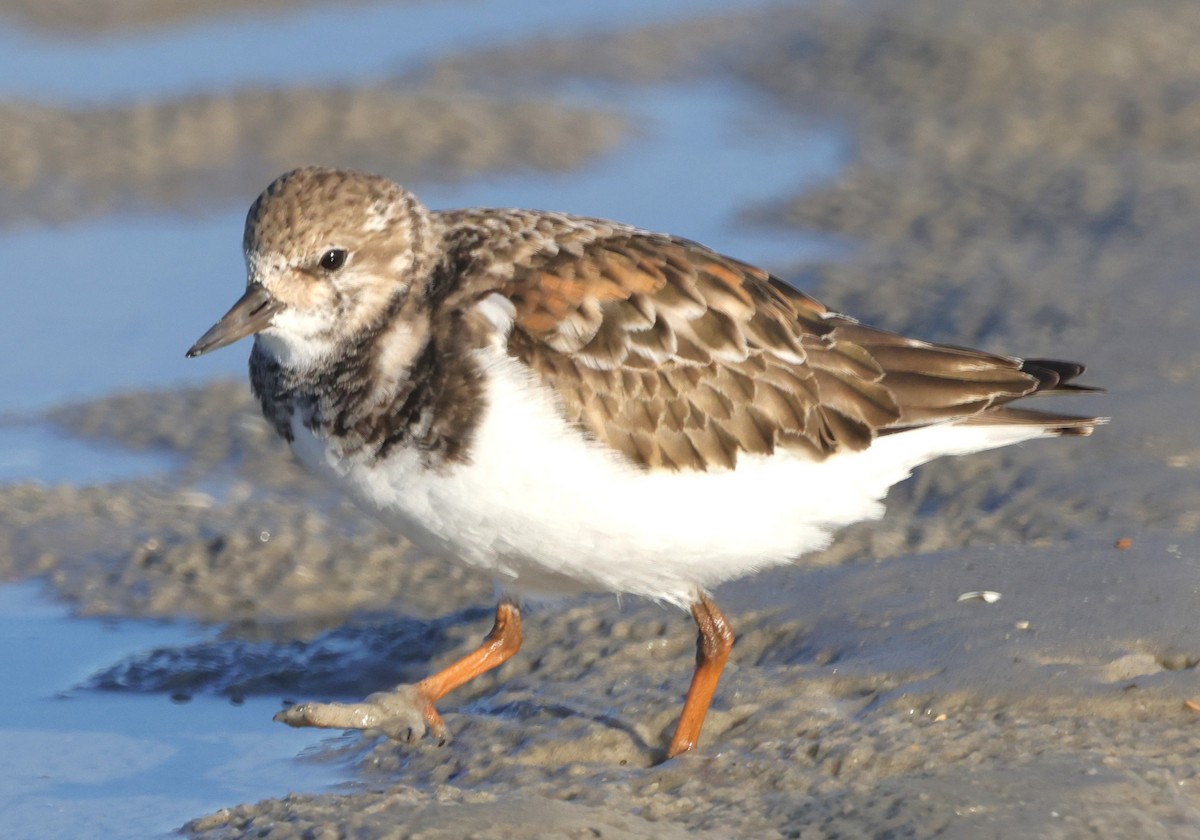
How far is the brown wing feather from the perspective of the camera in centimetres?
475

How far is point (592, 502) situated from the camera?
4.61 metres

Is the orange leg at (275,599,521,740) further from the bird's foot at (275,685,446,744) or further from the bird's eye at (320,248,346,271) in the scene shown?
the bird's eye at (320,248,346,271)

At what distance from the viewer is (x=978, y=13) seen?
1207cm

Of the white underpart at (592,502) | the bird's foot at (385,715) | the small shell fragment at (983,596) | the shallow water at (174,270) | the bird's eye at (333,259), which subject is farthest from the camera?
the small shell fragment at (983,596)

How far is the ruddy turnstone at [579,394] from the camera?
458cm

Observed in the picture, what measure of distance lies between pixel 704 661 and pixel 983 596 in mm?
965

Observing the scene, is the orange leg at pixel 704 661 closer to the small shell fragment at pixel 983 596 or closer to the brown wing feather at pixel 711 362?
the brown wing feather at pixel 711 362

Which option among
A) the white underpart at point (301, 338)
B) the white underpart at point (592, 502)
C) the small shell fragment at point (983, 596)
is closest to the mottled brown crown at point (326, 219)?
the white underpart at point (301, 338)

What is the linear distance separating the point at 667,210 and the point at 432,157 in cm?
178

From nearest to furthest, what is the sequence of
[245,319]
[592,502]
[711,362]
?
1. [592,502]
2. [245,319]
3. [711,362]

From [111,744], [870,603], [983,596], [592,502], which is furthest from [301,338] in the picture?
[983,596]

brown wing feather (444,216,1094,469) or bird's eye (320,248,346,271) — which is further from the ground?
bird's eye (320,248,346,271)

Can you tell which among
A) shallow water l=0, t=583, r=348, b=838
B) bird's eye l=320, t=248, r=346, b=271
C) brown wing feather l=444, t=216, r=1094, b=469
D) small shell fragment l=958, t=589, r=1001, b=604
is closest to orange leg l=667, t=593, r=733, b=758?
brown wing feather l=444, t=216, r=1094, b=469

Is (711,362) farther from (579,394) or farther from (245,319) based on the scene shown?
(245,319)
